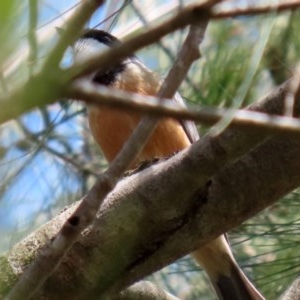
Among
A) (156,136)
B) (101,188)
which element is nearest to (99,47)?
(156,136)

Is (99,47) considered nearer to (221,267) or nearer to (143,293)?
(221,267)

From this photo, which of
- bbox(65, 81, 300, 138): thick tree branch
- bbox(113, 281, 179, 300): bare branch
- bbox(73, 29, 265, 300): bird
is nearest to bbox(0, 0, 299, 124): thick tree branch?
bbox(65, 81, 300, 138): thick tree branch

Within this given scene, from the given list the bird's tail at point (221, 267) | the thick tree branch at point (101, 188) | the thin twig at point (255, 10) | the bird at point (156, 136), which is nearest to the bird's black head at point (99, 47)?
the bird at point (156, 136)

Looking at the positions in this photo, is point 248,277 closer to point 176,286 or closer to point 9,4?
point 176,286

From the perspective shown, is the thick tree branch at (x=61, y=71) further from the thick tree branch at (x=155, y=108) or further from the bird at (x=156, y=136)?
the bird at (x=156, y=136)

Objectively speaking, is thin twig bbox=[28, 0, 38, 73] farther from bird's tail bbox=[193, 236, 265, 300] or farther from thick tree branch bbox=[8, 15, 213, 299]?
bird's tail bbox=[193, 236, 265, 300]

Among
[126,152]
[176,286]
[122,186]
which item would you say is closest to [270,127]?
[126,152]

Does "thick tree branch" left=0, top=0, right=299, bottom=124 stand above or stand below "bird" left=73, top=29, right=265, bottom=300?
below

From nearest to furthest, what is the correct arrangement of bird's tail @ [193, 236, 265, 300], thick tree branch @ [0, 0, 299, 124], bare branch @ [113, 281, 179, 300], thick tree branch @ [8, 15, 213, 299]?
thick tree branch @ [0, 0, 299, 124] → thick tree branch @ [8, 15, 213, 299] → bare branch @ [113, 281, 179, 300] → bird's tail @ [193, 236, 265, 300]
